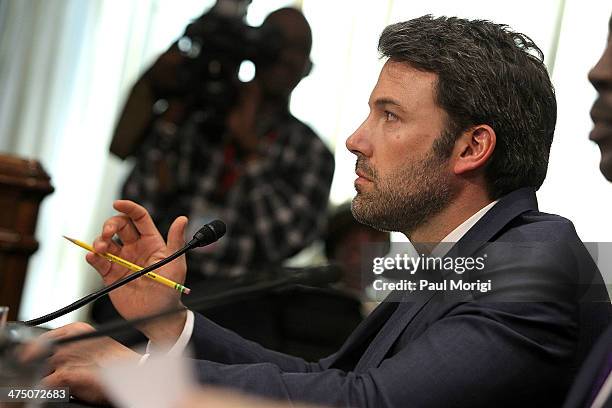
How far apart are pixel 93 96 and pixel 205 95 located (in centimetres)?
161

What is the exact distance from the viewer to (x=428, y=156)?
1.74 metres

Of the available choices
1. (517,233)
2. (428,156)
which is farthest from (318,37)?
(517,233)

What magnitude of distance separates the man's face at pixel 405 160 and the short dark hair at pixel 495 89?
0.02 meters

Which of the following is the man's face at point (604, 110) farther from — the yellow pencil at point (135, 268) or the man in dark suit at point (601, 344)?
the yellow pencil at point (135, 268)

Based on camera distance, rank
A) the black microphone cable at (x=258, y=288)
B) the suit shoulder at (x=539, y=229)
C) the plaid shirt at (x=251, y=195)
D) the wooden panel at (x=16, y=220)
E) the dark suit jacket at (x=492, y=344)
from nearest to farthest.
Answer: the black microphone cable at (x=258, y=288) < the dark suit jacket at (x=492, y=344) < the suit shoulder at (x=539, y=229) < the wooden panel at (x=16, y=220) < the plaid shirt at (x=251, y=195)

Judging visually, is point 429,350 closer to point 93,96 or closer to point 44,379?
point 44,379

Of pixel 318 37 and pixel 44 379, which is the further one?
pixel 318 37

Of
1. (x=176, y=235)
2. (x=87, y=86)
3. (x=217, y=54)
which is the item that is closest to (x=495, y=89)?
(x=176, y=235)

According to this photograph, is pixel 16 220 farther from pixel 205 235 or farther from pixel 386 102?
pixel 386 102

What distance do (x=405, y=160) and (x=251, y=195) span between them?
48.9 inches

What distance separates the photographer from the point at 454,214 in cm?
174

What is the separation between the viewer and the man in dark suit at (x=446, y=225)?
1408 millimetres

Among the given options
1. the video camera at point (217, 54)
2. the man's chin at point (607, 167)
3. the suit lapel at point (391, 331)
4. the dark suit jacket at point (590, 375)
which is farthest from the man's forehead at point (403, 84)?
the video camera at point (217, 54)

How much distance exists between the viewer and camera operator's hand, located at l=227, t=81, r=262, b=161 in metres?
2.96
